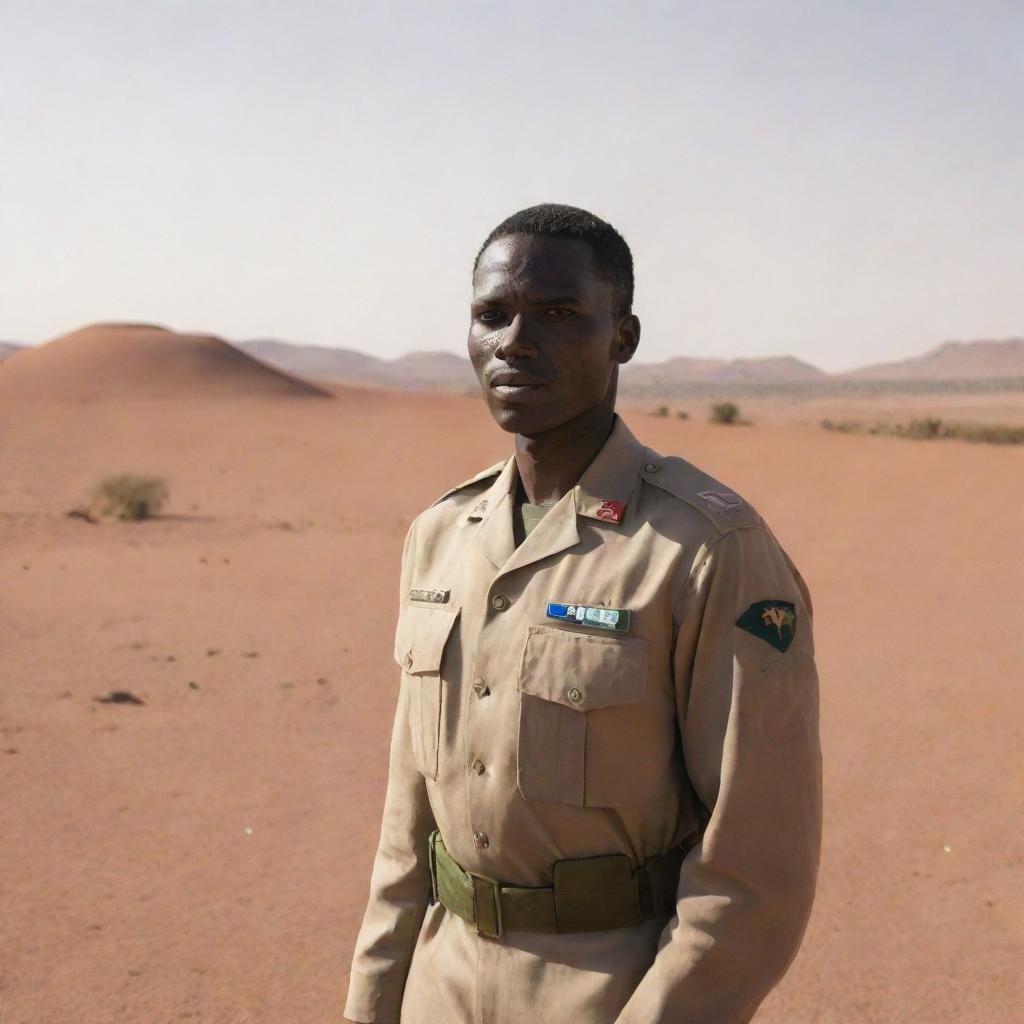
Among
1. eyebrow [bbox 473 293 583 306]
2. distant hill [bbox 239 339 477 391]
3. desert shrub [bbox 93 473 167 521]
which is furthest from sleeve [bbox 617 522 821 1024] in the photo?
distant hill [bbox 239 339 477 391]

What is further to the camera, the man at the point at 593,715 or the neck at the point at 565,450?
the neck at the point at 565,450

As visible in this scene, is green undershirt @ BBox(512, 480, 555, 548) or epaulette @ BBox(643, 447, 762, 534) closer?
epaulette @ BBox(643, 447, 762, 534)

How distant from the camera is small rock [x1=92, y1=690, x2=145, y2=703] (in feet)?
25.9

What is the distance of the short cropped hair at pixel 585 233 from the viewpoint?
1985 mm

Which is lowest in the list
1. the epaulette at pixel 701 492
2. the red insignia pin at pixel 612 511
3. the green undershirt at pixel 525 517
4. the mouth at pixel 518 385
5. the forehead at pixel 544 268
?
the green undershirt at pixel 525 517

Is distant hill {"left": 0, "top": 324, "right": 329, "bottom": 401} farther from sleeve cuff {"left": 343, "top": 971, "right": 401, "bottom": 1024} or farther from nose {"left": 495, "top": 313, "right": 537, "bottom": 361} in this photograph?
nose {"left": 495, "top": 313, "right": 537, "bottom": 361}

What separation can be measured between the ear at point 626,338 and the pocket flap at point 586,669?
1.75 ft

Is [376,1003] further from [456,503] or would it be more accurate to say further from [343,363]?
[343,363]

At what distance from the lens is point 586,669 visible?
6.00 feet

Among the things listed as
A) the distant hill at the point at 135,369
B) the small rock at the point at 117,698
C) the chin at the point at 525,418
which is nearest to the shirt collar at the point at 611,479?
the chin at the point at 525,418

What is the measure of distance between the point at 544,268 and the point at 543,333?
0.11m

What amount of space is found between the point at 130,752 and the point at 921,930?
4477 millimetres

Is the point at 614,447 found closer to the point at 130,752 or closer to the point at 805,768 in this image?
the point at 805,768

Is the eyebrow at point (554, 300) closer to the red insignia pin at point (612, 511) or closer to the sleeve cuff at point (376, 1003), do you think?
the red insignia pin at point (612, 511)
